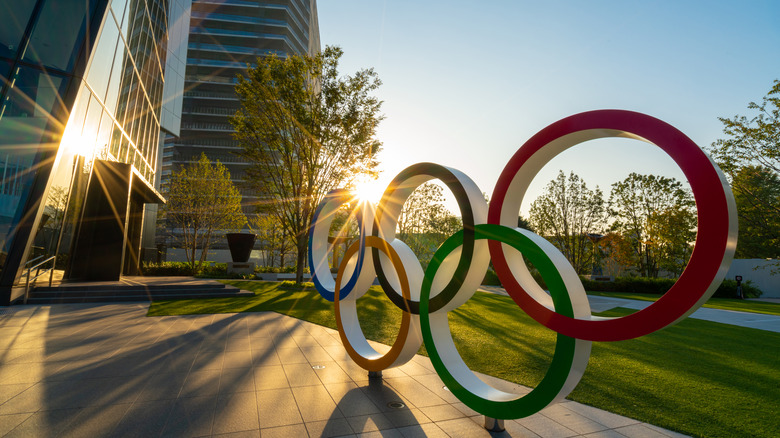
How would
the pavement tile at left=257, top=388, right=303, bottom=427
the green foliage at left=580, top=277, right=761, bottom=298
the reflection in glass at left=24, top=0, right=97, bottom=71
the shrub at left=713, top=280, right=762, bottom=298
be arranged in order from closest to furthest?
the pavement tile at left=257, top=388, right=303, bottom=427, the reflection in glass at left=24, top=0, right=97, bottom=71, the shrub at left=713, top=280, right=762, bottom=298, the green foliage at left=580, top=277, right=761, bottom=298

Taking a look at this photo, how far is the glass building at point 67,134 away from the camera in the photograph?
11.2 m

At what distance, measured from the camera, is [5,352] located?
686cm

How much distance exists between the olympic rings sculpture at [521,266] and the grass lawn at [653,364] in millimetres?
2308

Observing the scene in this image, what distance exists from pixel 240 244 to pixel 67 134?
1565 cm

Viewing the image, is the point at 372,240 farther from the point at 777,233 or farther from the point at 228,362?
the point at 777,233

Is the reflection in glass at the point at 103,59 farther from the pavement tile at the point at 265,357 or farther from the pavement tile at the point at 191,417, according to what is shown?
the pavement tile at the point at 191,417

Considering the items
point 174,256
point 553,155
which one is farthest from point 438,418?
point 174,256

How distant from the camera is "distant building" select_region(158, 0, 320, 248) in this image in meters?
69.2

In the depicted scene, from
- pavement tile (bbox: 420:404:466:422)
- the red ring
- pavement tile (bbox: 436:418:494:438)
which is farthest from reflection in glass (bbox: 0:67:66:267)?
the red ring

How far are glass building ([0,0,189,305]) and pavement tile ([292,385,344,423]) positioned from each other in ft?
39.1

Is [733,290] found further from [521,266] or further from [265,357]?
[265,357]

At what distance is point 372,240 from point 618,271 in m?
42.1

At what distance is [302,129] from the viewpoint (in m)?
19.8

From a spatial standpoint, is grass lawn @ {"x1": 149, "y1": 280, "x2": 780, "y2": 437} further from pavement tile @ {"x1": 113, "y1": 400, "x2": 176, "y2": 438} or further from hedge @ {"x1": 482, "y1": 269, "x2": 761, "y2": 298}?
hedge @ {"x1": 482, "y1": 269, "x2": 761, "y2": 298}
